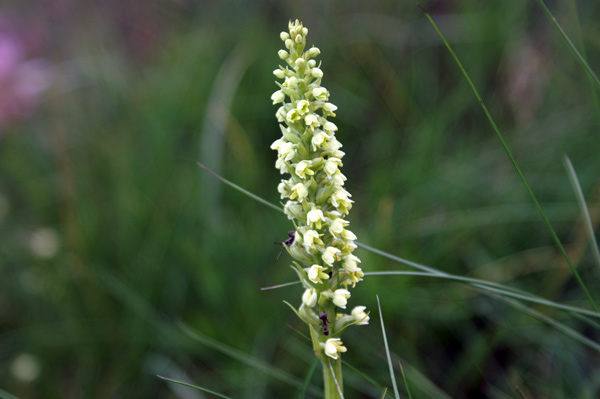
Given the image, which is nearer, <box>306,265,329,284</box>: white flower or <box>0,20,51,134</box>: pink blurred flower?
<box>306,265,329,284</box>: white flower

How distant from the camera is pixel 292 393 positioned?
2721mm

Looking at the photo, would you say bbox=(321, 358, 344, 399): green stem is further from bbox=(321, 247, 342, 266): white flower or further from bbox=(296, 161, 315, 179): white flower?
bbox=(296, 161, 315, 179): white flower

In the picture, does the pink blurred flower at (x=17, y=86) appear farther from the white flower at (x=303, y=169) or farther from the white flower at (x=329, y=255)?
the white flower at (x=329, y=255)

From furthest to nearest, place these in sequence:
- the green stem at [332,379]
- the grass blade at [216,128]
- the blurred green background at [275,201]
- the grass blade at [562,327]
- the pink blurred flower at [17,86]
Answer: the pink blurred flower at [17,86], the grass blade at [216,128], the blurred green background at [275,201], the grass blade at [562,327], the green stem at [332,379]

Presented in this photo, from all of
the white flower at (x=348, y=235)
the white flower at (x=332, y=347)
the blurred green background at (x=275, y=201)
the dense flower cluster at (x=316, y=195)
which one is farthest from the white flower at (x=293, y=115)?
the blurred green background at (x=275, y=201)

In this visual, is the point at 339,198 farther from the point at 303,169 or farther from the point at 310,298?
the point at 310,298

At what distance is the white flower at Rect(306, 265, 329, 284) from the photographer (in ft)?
4.69

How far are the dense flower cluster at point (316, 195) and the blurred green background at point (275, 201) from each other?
0.84 metres

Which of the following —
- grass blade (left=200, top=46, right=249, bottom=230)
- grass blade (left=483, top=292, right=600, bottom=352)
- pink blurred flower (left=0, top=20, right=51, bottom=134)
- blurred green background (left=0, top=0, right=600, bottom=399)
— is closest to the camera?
grass blade (left=483, top=292, right=600, bottom=352)

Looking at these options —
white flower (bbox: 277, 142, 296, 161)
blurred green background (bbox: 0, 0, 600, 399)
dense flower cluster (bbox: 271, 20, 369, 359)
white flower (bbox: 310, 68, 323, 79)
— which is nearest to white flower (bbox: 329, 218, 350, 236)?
dense flower cluster (bbox: 271, 20, 369, 359)

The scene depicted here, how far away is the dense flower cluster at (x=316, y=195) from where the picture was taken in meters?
1.48

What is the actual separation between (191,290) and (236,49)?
8.33ft

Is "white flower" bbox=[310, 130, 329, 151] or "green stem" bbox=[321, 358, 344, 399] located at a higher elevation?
"white flower" bbox=[310, 130, 329, 151]

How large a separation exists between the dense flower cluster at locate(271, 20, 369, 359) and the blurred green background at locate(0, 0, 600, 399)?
843 millimetres
